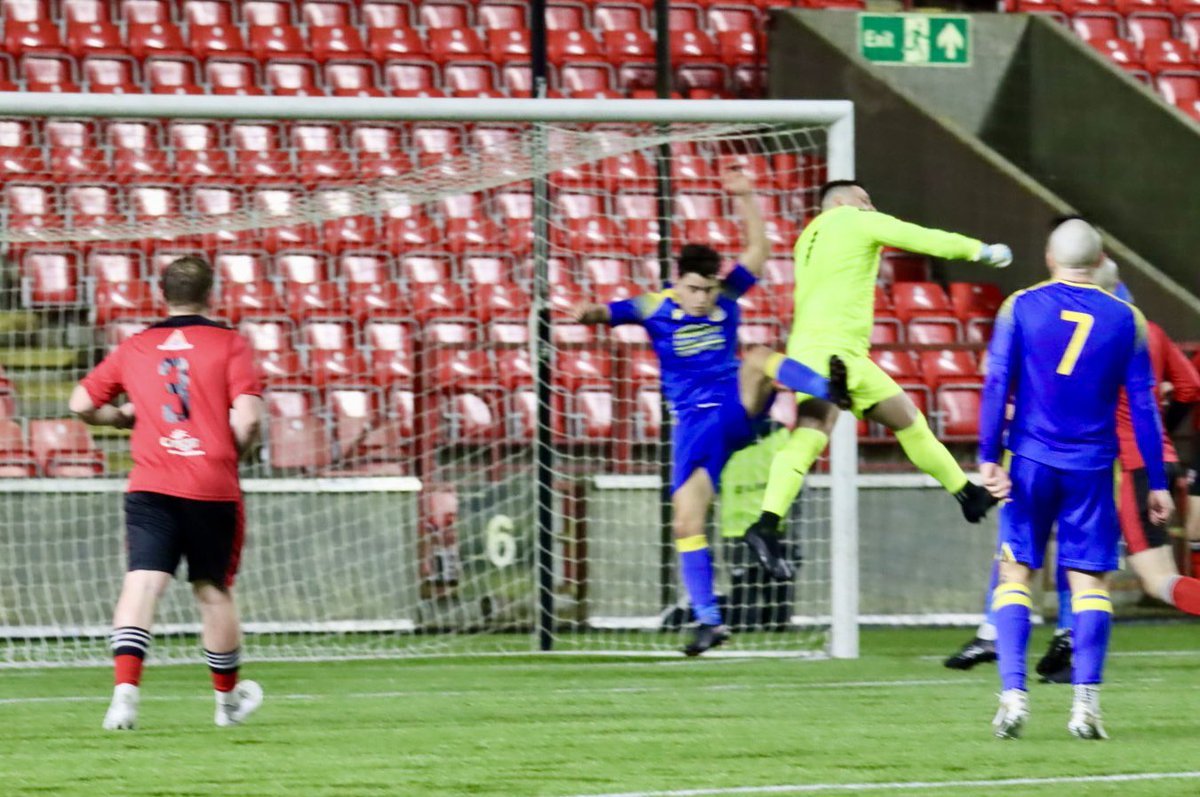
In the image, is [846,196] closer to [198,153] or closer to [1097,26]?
[198,153]

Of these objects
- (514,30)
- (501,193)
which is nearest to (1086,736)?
(501,193)

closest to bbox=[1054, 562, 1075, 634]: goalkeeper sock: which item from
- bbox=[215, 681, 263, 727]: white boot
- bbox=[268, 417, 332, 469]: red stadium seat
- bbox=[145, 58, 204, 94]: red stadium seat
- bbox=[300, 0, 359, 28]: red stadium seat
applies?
bbox=[215, 681, 263, 727]: white boot

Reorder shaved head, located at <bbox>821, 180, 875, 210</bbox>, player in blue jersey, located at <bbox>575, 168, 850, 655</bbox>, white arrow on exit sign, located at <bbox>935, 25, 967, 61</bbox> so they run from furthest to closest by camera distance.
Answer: white arrow on exit sign, located at <bbox>935, 25, 967, 61</bbox> < player in blue jersey, located at <bbox>575, 168, 850, 655</bbox> < shaved head, located at <bbox>821, 180, 875, 210</bbox>

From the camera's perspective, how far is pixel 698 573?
9.19 meters

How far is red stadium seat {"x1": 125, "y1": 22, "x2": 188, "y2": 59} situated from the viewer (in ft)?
47.1

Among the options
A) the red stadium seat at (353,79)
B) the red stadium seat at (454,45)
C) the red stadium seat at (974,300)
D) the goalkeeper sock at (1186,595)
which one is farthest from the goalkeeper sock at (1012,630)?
the red stadium seat at (454,45)

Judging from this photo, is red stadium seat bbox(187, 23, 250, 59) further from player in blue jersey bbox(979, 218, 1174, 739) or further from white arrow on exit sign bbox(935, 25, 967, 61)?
player in blue jersey bbox(979, 218, 1174, 739)

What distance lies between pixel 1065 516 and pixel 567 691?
2.73 m

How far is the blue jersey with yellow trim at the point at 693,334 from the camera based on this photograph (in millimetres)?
9156

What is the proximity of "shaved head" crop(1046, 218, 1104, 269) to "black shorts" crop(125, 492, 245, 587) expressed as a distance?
2872 mm

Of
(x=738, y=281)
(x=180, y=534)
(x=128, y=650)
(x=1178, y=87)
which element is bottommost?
(x=128, y=650)

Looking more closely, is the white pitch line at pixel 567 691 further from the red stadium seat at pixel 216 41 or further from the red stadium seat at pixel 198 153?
the red stadium seat at pixel 216 41

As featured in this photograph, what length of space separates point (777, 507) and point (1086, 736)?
8.39 ft

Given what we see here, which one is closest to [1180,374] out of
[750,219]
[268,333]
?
[750,219]
